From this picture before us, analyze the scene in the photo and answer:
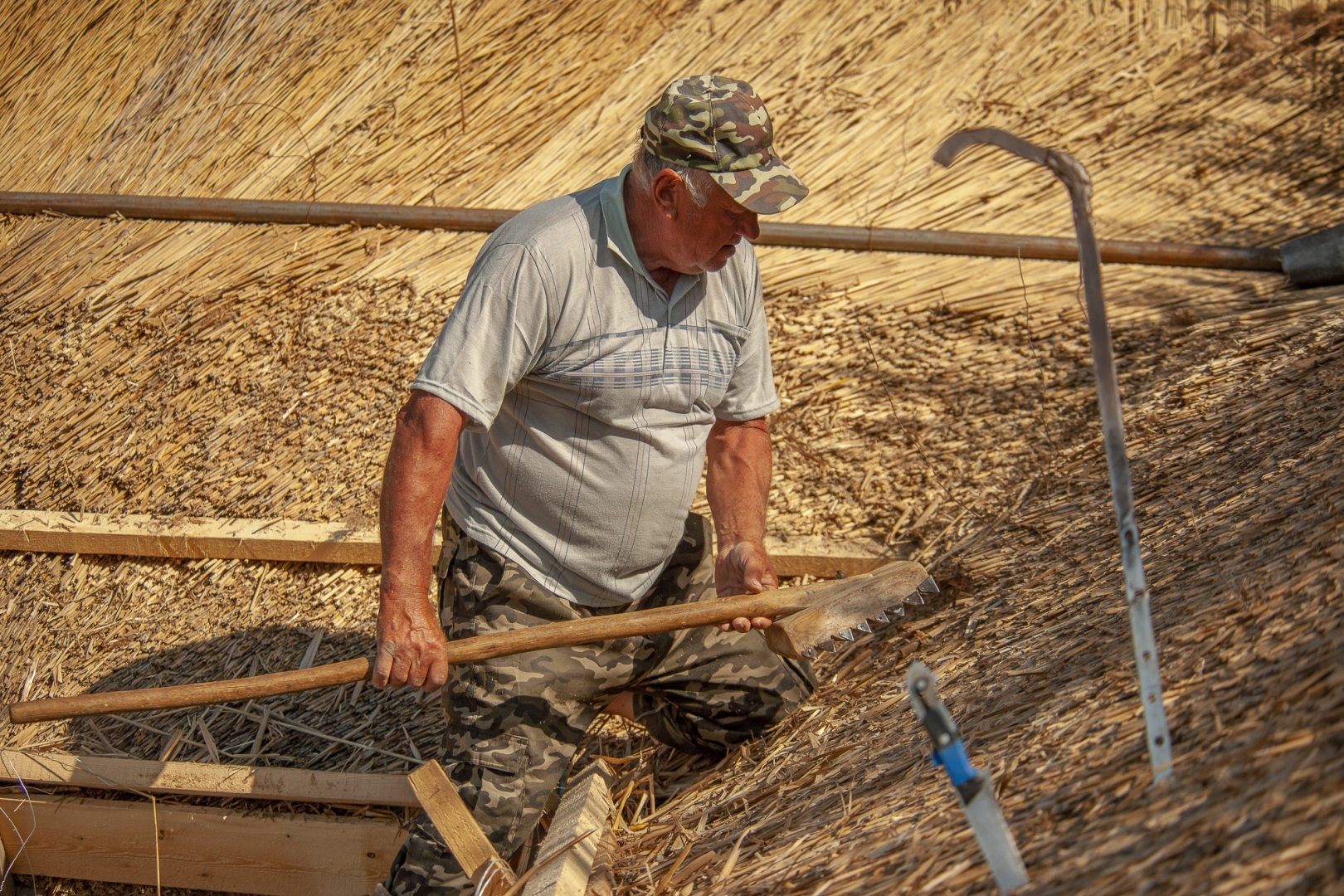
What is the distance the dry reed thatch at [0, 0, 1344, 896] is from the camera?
5.63ft

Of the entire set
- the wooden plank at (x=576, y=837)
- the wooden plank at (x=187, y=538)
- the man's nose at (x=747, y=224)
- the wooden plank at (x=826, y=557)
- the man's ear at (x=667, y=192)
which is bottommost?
the wooden plank at (x=826, y=557)

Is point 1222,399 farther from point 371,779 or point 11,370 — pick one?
point 11,370

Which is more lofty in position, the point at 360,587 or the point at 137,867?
the point at 360,587

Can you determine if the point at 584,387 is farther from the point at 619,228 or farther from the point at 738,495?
the point at 738,495

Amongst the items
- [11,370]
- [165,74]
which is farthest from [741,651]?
[165,74]

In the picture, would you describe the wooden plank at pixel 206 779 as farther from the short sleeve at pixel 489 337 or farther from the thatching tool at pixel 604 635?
the short sleeve at pixel 489 337

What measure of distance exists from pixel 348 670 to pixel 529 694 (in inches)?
15.7

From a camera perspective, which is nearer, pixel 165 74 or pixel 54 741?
pixel 54 741

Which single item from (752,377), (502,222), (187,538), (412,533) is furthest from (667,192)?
(187,538)

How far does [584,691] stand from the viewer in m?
2.36

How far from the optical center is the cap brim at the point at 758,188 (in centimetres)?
211

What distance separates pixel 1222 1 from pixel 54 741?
5410 mm

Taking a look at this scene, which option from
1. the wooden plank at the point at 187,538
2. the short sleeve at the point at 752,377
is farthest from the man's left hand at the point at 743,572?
the wooden plank at the point at 187,538

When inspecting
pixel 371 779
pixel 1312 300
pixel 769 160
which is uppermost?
pixel 769 160
